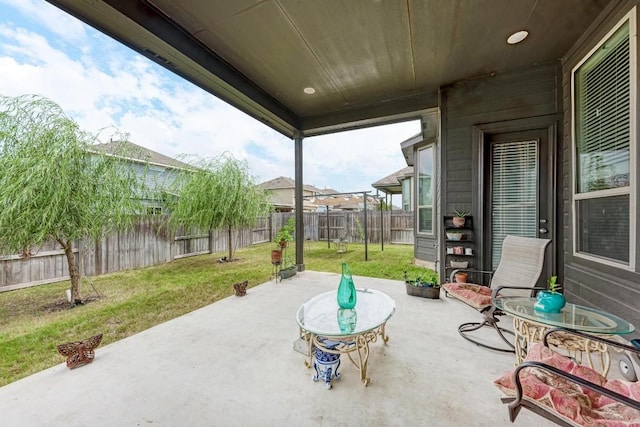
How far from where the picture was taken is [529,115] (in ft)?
11.0

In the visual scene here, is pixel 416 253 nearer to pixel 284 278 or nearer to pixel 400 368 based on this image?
pixel 284 278

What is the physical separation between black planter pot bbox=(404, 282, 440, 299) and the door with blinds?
2.98 feet

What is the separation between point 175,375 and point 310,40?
3.41 m

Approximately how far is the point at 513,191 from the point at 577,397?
3107 mm

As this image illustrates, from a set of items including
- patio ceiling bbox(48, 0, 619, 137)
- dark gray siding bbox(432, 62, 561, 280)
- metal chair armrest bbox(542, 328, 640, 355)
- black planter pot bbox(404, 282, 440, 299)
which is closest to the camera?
metal chair armrest bbox(542, 328, 640, 355)

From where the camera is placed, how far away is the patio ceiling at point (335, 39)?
7.52 ft

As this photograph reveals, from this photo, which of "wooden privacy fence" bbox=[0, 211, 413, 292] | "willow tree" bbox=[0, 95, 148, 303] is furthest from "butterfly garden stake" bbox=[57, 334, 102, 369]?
"wooden privacy fence" bbox=[0, 211, 413, 292]

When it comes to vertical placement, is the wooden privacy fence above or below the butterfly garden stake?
above

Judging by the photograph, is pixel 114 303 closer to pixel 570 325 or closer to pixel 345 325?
pixel 345 325

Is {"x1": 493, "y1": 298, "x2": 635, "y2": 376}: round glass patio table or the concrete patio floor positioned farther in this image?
{"x1": 493, "y1": 298, "x2": 635, "y2": 376}: round glass patio table

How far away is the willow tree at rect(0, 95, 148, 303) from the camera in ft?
9.48

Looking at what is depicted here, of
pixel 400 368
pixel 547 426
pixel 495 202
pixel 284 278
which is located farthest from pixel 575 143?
pixel 284 278

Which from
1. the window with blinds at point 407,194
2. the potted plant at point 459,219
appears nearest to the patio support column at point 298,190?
the potted plant at point 459,219

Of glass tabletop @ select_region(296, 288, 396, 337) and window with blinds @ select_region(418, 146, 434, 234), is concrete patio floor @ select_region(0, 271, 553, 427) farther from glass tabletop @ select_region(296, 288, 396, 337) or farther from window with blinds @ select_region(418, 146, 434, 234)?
window with blinds @ select_region(418, 146, 434, 234)
